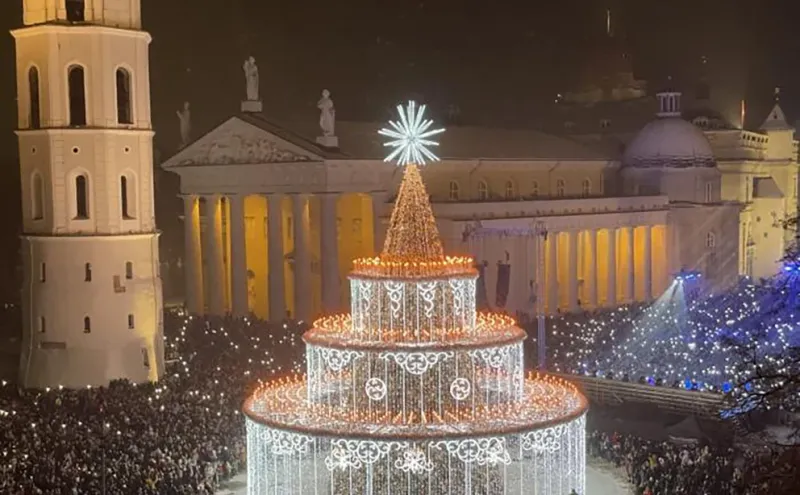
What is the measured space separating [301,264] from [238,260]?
12.3 ft

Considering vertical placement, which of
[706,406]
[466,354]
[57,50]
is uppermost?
[57,50]

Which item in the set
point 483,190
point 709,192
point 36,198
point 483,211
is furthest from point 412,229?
point 709,192

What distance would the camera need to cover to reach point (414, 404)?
24.5 meters

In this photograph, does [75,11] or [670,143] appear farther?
[670,143]

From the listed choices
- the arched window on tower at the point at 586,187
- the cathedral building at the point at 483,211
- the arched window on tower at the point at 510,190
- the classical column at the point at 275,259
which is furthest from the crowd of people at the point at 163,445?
the arched window on tower at the point at 586,187

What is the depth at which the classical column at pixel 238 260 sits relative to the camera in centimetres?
5538

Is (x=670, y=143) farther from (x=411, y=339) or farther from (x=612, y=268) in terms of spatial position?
(x=411, y=339)

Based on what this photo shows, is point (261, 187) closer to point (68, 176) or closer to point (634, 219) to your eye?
point (68, 176)

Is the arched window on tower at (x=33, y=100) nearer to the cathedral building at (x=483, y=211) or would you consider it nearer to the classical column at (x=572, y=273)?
the cathedral building at (x=483, y=211)

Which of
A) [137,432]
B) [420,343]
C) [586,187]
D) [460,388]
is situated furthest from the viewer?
[586,187]

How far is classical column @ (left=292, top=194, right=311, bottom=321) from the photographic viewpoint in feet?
175

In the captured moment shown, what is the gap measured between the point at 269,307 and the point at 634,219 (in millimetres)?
23528

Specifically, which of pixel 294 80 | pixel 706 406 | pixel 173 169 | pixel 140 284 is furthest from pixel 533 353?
pixel 294 80

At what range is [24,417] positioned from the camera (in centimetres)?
3161
